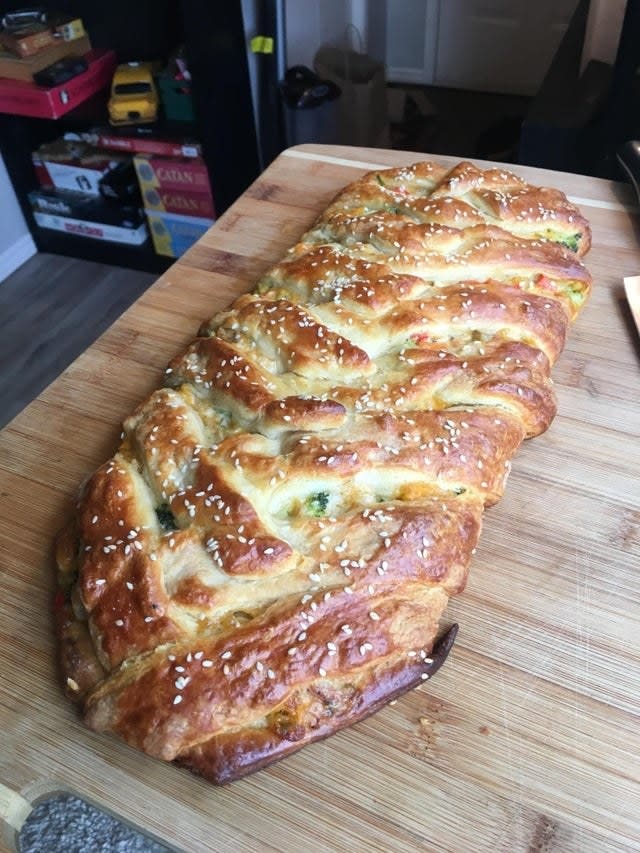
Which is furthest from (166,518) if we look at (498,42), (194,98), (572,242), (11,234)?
(498,42)

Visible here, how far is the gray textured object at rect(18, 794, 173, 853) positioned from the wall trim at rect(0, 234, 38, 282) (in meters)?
3.40

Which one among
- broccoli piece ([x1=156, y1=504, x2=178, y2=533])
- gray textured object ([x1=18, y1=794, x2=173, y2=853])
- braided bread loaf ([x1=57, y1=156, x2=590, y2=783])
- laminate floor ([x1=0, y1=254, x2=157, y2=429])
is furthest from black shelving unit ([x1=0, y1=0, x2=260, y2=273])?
gray textured object ([x1=18, y1=794, x2=173, y2=853])

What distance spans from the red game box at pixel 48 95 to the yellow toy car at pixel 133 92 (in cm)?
12

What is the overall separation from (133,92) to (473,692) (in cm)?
329

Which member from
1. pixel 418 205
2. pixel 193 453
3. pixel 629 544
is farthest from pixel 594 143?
pixel 193 453

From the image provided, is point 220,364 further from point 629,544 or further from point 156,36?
point 156,36

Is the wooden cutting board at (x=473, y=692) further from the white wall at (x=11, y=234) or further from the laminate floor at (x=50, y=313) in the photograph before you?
the white wall at (x=11, y=234)

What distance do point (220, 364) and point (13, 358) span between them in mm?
2617

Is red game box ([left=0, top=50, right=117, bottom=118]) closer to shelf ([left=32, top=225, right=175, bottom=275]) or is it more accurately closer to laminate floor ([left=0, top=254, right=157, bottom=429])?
shelf ([left=32, top=225, right=175, bottom=275])

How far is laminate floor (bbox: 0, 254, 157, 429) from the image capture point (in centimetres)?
384

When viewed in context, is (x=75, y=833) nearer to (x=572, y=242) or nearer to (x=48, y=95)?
(x=572, y=242)

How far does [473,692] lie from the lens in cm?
140

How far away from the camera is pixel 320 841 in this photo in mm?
1243

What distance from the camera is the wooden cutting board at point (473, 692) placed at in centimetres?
126
